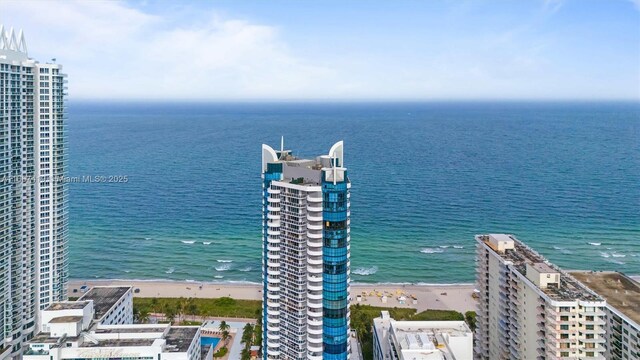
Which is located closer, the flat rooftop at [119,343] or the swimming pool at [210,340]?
the flat rooftop at [119,343]

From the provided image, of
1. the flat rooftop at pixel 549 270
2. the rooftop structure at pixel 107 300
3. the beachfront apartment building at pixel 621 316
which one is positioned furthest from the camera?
the rooftop structure at pixel 107 300

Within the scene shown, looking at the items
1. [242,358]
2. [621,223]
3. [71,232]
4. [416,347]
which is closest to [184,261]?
[71,232]

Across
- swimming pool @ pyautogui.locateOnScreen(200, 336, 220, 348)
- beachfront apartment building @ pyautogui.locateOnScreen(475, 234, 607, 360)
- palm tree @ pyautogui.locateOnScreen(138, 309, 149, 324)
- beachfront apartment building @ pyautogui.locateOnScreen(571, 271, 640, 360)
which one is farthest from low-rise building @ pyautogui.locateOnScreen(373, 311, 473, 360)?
palm tree @ pyautogui.locateOnScreen(138, 309, 149, 324)

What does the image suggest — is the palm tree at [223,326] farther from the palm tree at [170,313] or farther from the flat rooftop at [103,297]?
the flat rooftop at [103,297]

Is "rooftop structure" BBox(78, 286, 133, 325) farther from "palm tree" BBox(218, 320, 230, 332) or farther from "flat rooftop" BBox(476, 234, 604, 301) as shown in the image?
"flat rooftop" BBox(476, 234, 604, 301)

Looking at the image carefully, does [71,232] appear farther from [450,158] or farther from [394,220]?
[450,158]

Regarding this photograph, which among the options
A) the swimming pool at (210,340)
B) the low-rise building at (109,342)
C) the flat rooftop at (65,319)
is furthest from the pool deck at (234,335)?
the flat rooftop at (65,319)

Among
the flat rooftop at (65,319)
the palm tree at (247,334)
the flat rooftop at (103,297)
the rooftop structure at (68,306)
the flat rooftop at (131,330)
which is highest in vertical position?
the rooftop structure at (68,306)
